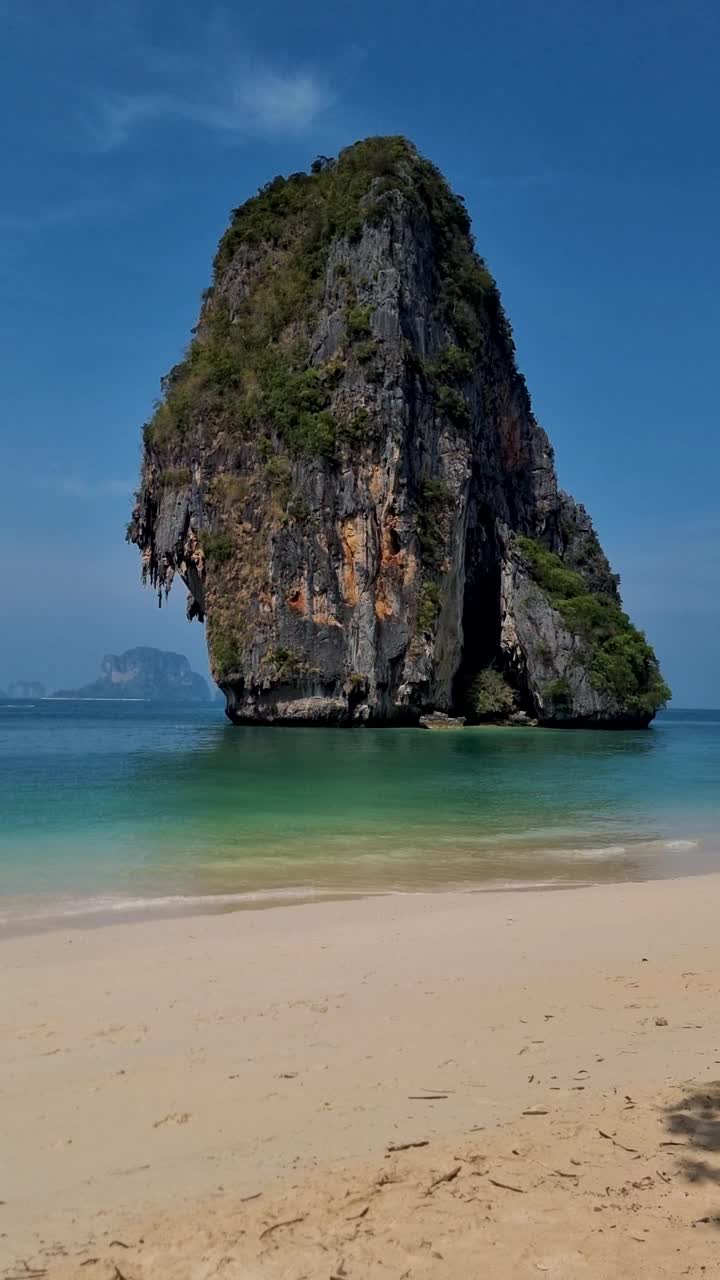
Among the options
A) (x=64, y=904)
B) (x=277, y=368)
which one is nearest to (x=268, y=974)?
(x=64, y=904)

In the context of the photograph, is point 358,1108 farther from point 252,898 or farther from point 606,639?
point 606,639

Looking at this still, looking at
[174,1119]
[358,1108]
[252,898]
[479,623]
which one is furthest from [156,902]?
[479,623]

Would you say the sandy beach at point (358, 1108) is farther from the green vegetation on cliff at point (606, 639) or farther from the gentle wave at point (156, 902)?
the green vegetation on cliff at point (606, 639)

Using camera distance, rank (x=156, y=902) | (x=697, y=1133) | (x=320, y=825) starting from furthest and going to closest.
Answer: (x=320, y=825) < (x=156, y=902) < (x=697, y=1133)

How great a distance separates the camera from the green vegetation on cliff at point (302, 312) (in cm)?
4309

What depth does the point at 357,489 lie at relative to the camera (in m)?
41.9

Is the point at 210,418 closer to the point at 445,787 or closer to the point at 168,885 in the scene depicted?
the point at 445,787

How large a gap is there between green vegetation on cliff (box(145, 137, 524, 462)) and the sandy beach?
38.1 m

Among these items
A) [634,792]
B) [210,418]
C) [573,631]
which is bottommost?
[634,792]

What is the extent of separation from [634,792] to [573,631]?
29.0 m

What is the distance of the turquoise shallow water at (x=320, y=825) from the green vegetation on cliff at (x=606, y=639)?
1955 centimetres

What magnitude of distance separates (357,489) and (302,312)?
11095 millimetres

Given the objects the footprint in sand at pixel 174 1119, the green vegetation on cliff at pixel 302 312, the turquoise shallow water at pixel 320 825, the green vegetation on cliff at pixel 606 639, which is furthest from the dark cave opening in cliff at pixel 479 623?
the footprint in sand at pixel 174 1119

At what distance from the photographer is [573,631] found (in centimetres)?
4662
